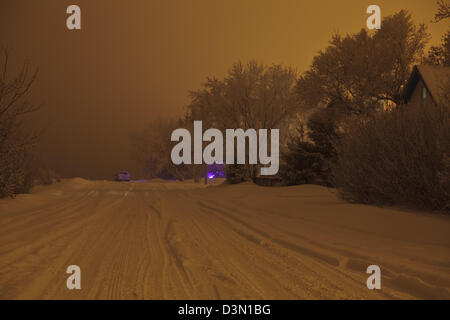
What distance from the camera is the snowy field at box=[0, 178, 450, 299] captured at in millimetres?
4512

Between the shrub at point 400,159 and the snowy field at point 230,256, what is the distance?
1012mm

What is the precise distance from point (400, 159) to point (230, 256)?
6818 millimetres

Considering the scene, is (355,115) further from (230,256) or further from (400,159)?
(230,256)

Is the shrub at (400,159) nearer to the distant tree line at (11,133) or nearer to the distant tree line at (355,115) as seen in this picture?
the distant tree line at (355,115)

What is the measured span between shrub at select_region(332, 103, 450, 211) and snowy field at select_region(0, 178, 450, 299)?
1012 mm

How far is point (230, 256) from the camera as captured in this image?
6.34 meters

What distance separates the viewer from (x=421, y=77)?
22.3 metres

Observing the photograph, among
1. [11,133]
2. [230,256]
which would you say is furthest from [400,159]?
[11,133]

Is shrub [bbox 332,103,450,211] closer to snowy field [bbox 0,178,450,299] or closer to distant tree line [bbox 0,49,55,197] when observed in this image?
snowy field [bbox 0,178,450,299]

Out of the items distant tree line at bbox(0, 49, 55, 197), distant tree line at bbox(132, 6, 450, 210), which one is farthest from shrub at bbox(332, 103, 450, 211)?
distant tree line at bbox(0, 49, 55, 197)

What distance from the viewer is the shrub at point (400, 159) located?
31.0 ft
